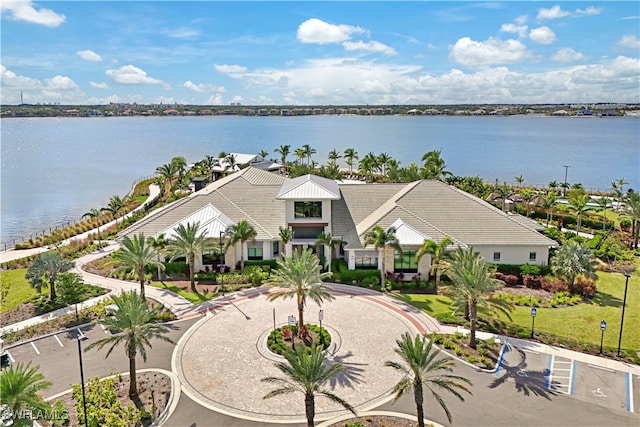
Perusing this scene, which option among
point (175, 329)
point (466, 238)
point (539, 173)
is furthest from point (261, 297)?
point (539, 173)

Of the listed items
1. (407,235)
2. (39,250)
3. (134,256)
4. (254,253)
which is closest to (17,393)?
(134,256)

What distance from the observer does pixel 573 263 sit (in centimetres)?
4028

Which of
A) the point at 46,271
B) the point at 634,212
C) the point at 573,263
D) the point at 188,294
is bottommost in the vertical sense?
the point at 188,294

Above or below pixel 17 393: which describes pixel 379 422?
below

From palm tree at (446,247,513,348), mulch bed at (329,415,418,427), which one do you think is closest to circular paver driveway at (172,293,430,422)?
mulch bed at (329,415,418,427)

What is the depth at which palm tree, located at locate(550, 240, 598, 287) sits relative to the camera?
3994 centimetres

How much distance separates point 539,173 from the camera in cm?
13550

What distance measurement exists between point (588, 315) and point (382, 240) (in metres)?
17.3

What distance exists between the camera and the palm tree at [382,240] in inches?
1619

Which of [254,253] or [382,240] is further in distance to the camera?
[254,253]

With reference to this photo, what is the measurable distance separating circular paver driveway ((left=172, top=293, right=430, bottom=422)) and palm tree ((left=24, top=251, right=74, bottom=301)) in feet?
44.7

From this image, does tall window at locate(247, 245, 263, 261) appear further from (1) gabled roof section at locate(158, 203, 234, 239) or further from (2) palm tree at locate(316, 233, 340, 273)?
(2) palm tree at locate(316, 233, 340, 273)

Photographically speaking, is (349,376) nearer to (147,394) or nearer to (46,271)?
(147,394)

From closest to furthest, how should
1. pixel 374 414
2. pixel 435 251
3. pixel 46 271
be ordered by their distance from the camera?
pixel 374 414
pixel 46 271
pixel 435 251
